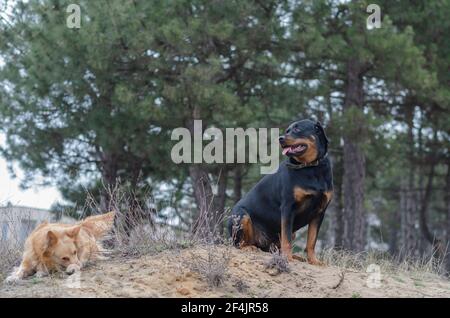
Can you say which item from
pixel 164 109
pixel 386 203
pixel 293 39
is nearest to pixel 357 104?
pixel 293 39

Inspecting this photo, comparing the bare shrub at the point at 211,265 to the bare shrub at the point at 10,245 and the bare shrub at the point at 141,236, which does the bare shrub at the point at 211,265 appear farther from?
the bare shrub at the point at 10,245

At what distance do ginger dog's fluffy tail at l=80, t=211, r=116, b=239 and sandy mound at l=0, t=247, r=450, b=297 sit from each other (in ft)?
1.69

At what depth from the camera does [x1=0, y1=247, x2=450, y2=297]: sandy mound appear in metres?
7.07

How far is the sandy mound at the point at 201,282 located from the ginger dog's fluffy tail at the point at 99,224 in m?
0.51

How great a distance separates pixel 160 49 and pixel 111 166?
16.5 ft

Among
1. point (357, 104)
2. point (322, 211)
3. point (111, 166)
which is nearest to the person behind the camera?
point (322, 211)

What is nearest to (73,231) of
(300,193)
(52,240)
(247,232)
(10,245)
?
(52,240)

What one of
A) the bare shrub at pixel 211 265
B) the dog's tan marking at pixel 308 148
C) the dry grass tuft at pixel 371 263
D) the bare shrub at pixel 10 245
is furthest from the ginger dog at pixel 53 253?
the dry grass tuft at pixel 371 263

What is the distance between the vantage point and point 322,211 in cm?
850

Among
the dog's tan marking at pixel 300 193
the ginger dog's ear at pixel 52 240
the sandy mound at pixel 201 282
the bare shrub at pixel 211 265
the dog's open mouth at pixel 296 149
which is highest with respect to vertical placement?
the dog's open mouth at pixel 296 149

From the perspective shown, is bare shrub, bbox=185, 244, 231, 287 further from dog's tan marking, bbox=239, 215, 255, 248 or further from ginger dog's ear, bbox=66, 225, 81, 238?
ginger dog's ear, bbox=66, 225, 81, 238

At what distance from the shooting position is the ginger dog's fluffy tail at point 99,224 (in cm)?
873

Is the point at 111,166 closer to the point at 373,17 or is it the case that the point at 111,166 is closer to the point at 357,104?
the point at 357,104

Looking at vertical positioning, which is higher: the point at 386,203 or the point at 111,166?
the point at 111,166
